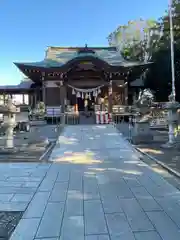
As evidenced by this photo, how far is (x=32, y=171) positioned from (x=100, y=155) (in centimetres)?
309

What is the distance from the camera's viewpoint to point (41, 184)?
6297 mm

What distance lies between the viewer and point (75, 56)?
73.8 feet

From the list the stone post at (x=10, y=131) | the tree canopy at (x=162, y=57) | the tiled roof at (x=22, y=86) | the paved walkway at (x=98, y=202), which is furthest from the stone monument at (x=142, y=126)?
the tiled roof at (x=22, y=86)

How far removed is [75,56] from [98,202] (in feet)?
60.7

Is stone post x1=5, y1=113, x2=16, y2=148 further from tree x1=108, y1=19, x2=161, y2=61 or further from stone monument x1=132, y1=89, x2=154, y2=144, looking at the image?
tree x1=108, y1=19, x2=161, y2=61

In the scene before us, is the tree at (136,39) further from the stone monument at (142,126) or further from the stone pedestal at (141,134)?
the stone pedestal at (141,134)

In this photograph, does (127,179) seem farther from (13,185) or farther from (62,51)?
(62,51)

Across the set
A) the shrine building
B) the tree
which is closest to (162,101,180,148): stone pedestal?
the shrine building

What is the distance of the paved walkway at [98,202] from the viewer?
3.79 meters

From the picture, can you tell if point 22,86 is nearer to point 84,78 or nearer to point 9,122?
point 84,78

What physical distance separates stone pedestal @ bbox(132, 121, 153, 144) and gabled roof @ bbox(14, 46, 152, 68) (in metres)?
9.89

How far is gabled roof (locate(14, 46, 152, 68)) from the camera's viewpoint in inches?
893

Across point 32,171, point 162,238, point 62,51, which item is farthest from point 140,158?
point 62,51

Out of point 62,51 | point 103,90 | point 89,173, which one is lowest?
point 89,173
